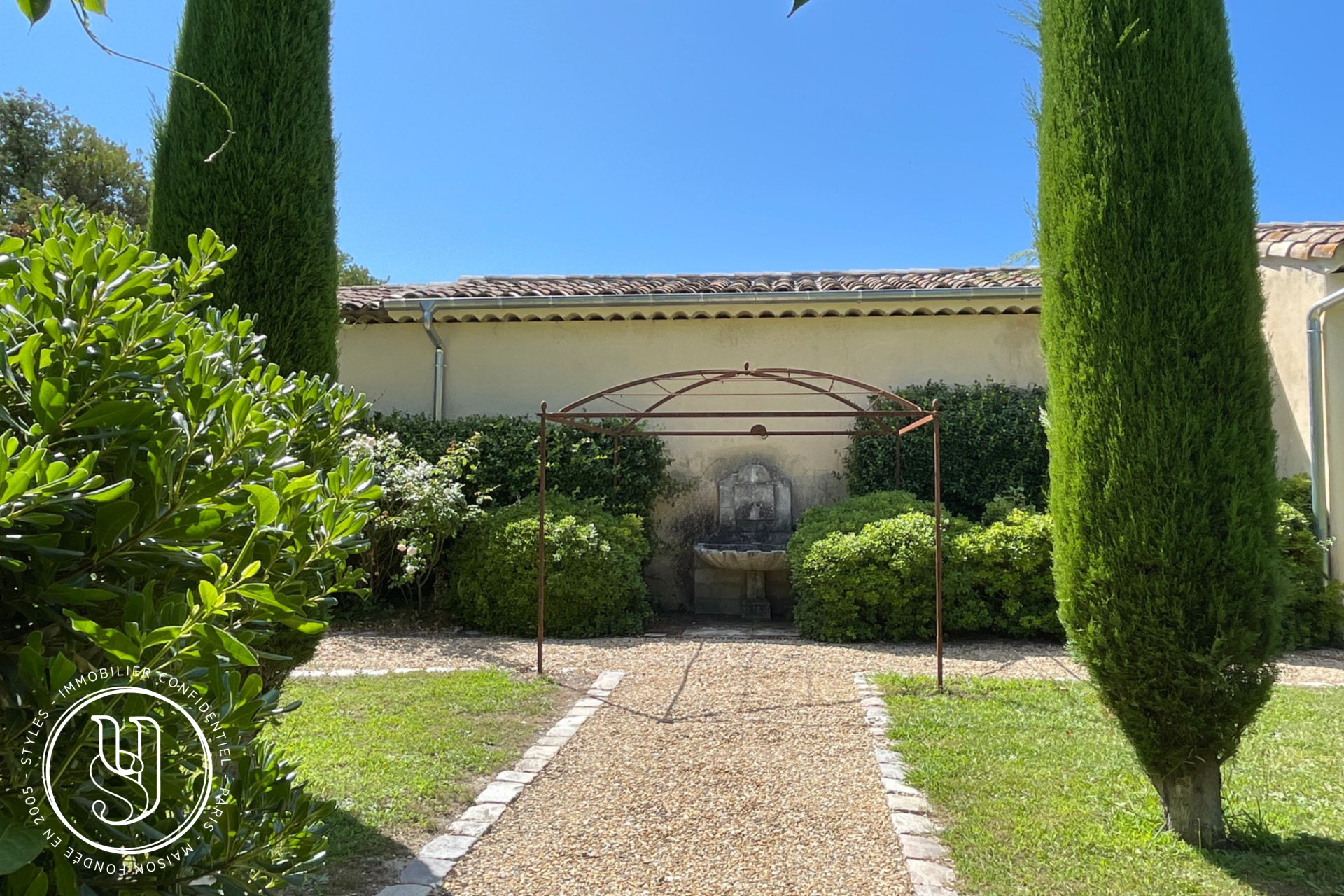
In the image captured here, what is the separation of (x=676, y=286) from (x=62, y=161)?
18.3 meters

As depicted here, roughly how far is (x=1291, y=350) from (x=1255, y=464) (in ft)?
23.4

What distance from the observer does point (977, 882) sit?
3086 mm

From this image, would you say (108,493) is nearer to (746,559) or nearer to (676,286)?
(746,559)

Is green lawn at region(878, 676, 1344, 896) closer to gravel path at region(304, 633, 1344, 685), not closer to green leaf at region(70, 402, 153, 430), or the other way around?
gravel path at region(304, 633, 1344, 685)

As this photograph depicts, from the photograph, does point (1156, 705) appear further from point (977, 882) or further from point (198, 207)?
point (198, 207)

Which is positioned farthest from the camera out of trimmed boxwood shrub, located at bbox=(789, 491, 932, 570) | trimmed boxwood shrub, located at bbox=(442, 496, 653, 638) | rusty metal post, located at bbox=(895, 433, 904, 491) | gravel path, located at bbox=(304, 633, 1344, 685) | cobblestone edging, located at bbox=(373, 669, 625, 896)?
rusty metal post, located at bbox=(895, 433, 904, 491)

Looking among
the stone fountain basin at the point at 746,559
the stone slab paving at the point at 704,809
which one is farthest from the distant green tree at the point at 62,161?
the stone slab paving at the point at 704,809

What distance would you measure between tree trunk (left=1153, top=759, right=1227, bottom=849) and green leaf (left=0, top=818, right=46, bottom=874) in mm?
4034

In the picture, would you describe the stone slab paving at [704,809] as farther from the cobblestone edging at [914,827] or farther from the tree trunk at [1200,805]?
→ the tree trunk at [1200,805]

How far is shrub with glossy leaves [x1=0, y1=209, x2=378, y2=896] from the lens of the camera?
3.47ft

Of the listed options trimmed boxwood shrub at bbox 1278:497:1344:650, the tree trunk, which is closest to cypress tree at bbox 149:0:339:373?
the tree trunk

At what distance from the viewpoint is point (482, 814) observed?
3.80 meters

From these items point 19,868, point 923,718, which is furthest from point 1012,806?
point 19,868

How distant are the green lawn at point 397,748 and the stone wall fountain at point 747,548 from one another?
3.66m
